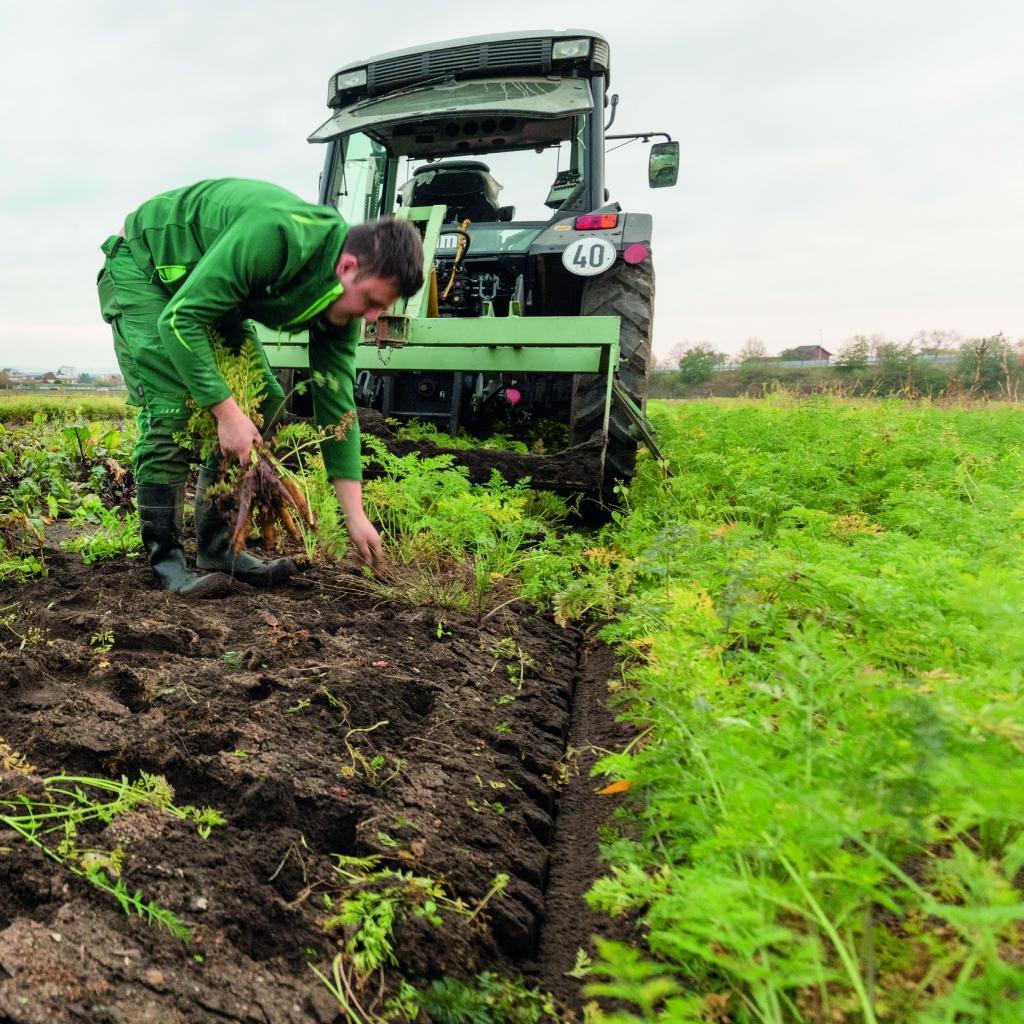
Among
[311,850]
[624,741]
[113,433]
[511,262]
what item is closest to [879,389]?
[511,262]

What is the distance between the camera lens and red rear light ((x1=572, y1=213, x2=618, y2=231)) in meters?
5.12

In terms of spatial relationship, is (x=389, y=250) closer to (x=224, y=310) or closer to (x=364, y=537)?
(x=224, y=310)

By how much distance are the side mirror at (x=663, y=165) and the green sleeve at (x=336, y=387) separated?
122 inches

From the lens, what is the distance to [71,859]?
1433 mm

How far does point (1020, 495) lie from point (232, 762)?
11.4 feet

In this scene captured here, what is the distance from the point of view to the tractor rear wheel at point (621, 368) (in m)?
4.58

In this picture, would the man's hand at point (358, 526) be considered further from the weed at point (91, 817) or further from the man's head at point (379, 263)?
the weed at point (91, 817)

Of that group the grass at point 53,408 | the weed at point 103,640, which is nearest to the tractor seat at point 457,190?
the weed at point 103,640

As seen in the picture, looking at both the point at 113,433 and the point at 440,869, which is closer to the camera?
the point at 440,869

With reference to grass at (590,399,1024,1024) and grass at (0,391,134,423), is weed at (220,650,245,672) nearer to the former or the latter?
grass at (590,399,1024,1024)

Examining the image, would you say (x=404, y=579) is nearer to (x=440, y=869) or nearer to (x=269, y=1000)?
(x=440, y=869)

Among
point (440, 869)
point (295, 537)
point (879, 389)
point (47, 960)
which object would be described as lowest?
point (440, 869)

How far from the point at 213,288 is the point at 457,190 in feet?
13.1

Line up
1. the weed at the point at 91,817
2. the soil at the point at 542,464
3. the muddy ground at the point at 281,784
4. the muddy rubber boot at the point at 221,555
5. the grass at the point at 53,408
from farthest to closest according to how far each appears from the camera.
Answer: the grass at the point at 53,408 < the soil at the point at 542,464 < the muddy rubber boot at the point at 221,555 < the weed at the point at 91,817 < the muddy ground at the point at 281,784
